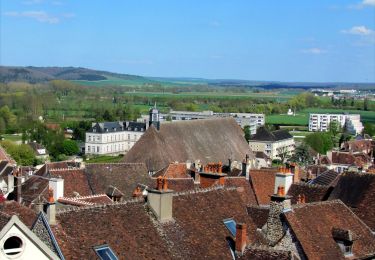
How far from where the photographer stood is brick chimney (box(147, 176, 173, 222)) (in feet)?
68.0

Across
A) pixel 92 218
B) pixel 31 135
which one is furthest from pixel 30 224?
pixel 31 135

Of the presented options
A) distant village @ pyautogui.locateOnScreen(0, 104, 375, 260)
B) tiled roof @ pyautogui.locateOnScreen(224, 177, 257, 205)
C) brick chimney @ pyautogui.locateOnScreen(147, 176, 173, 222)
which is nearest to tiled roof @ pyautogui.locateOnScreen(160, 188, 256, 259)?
distant village @ pyautogui.locateOnScreen(0, 104, 375, 260)

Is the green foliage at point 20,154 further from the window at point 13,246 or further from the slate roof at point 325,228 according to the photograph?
the window at point 13,246

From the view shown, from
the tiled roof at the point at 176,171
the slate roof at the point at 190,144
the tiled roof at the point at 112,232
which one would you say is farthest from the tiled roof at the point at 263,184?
the slate roof at the point at 190,144

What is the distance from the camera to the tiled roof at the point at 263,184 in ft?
118

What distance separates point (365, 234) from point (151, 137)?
36.3 meters

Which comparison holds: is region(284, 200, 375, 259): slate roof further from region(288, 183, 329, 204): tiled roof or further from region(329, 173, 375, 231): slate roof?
region(288, 183, 329, 204): tiled roof

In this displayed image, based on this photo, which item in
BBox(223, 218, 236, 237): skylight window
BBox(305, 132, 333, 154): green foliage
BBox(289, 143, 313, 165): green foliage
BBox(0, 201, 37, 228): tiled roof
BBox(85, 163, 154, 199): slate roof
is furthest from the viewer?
BBox(305, 132, 333, 154): green foliage

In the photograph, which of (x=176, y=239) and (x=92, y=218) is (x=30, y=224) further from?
(x=176, y=239)

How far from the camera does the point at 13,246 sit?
17016 millimetres

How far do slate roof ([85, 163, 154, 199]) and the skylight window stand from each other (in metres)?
16.0

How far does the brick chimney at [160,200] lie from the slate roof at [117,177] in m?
17.2

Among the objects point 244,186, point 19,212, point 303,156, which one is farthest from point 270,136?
point 19,212

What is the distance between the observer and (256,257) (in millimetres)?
19734
